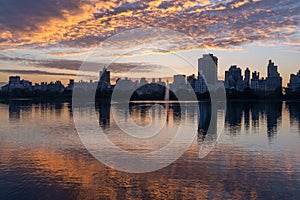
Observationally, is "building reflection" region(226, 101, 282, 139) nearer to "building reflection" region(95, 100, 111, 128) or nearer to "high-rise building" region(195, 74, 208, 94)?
"building reflection" region(95, 100, 111, 128)

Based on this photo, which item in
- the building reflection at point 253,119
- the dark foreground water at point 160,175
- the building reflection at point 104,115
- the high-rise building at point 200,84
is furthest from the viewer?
the high-rise building at point 200,84

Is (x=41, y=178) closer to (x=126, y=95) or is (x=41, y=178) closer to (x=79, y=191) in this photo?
(x=79, y=191)

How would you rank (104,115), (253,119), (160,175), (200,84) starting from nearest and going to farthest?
1. (160,175)
2. (253,119)
3. (104,115)
4. (200,84)

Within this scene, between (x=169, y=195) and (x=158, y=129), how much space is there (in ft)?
52.1

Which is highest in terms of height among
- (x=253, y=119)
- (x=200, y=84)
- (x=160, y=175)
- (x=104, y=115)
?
(x=200, y=84)

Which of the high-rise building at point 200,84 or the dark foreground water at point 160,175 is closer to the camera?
the dark foreground water at point 160,175

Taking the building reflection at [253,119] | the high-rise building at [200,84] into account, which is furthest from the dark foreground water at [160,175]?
the high-rise building at [200,84]

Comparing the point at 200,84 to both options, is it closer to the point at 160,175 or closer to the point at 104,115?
the point at 104,115

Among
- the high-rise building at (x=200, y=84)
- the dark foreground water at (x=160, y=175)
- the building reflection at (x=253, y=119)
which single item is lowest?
the dark foreground water at (x=160, y=175)

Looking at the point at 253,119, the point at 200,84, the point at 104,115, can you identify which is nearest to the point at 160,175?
the point at 253,119

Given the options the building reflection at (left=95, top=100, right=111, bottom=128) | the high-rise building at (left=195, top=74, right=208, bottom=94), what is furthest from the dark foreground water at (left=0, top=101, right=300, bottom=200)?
the high-rise building at (left=195, top=74, right=208, bottom=94)

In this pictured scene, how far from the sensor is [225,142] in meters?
19.5

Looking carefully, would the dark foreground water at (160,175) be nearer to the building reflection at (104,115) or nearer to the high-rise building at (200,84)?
the building reflection at (104,115)

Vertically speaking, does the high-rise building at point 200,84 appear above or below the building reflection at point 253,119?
above
